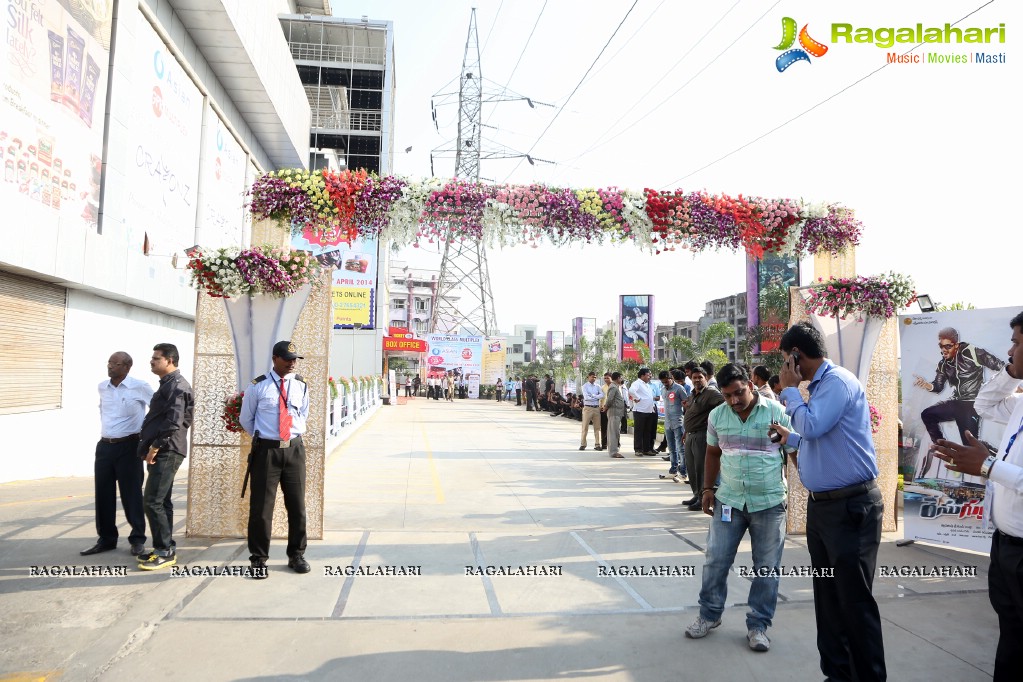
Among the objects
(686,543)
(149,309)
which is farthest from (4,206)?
(686,543)

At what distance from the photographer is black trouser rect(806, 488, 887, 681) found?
3273 millimetres

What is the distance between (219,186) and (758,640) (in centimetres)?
1819

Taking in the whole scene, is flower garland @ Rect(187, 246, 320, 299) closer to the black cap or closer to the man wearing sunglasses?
the black cap

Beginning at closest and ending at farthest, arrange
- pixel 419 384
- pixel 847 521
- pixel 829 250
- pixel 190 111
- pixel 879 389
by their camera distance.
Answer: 1. pixel 847 521
2. pixel 879 389
3. pixel 829 250
4. pixel 190 111
5. pixel 419 384

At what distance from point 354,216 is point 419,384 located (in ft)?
150

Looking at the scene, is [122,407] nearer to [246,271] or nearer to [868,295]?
[246,271]

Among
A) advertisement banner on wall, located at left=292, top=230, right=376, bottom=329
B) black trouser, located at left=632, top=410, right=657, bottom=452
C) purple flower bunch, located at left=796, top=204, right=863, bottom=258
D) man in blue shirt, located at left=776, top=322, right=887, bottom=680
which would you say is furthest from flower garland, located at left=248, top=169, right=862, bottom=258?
advertisement banner on wall, located at left=292, top=230, right=376, bottom=329

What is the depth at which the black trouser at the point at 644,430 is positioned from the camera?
1395cm

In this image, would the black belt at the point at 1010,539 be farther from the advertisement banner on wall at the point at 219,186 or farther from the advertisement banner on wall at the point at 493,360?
the advertisement banner on wall at the point at 493,360

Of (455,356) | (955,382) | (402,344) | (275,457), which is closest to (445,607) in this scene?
(275,457)

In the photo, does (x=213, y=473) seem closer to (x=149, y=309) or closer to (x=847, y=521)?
(x=847, y=521)

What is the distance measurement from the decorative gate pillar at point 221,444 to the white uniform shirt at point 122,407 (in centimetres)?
55

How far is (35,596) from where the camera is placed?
15.5 feet

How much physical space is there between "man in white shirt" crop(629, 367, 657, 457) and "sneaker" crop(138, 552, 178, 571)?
31.7 feet
